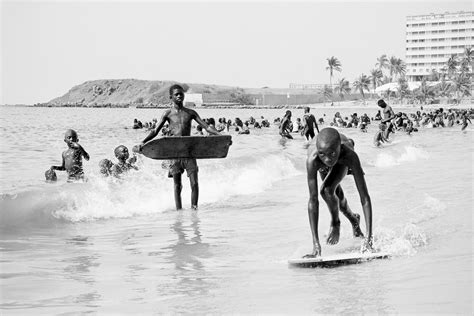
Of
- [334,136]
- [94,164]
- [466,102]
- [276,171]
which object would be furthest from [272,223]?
[466,102]

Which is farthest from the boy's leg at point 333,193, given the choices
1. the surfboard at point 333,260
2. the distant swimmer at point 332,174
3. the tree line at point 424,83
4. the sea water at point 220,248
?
the tree line at point 424,83

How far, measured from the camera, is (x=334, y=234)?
7410mm

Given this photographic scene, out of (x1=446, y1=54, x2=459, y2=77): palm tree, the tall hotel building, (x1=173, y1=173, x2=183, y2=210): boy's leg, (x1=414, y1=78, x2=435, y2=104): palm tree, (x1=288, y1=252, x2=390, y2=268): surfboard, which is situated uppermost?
the tall hotel building

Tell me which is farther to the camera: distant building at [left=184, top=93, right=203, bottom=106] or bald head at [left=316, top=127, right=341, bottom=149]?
distant building at [left=184, top=93, right=203, bottom=106]

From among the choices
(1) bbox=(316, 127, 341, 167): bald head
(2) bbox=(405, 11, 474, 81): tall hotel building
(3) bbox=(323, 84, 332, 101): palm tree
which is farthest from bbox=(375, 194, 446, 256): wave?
(2) bbox=(405, 11, 474, 81): tall hotel building

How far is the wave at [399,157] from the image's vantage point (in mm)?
20219

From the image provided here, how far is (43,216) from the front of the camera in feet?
35.2

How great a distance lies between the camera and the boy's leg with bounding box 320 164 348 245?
7030 millimetres

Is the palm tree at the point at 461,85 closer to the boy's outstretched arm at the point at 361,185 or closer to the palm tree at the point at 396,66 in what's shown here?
the palm tree at the point at 396,66

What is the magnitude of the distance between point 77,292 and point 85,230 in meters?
3.86

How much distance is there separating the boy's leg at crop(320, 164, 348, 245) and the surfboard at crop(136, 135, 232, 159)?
3211 millimetres

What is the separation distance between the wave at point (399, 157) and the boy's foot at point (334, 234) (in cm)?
1240

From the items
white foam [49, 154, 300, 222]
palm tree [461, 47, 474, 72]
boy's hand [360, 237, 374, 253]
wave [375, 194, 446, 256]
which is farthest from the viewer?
palm tree [461, 47, 474, 72]

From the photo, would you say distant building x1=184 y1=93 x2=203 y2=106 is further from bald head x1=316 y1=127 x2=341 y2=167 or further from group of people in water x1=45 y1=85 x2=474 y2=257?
bald head x1=316 y1=127 x2=341 y2=167
